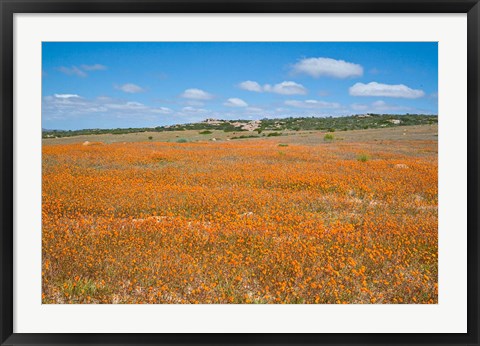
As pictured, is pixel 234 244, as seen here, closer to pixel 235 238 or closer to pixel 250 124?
pixel 235 238

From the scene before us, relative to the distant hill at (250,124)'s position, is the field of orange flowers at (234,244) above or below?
below

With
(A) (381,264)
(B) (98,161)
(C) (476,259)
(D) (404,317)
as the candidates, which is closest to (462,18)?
(C) (476,259)

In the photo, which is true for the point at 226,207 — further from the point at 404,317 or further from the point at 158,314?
the point at 404,317

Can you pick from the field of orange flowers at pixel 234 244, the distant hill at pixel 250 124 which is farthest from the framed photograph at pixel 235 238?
the distant hill at pixel 250 124

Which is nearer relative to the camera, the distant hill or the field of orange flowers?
the field of orange flowers

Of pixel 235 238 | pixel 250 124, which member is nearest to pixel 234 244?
pixel 235 238

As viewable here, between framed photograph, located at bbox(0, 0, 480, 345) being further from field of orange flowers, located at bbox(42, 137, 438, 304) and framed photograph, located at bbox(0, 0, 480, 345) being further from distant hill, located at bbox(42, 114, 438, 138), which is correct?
distant hill, located at bbox(42, 114, 438, 138)

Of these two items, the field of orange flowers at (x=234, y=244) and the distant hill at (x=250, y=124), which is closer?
the field of orange flowers at (x=234, y=244)

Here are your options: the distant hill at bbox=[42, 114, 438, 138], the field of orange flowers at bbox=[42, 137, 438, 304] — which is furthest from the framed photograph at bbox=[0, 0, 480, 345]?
the distant hill at bbox=[42, 114, 438, 138]

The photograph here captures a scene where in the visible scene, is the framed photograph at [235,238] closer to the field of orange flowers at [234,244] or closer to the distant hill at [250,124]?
the field of orange flowers at [234,244]
